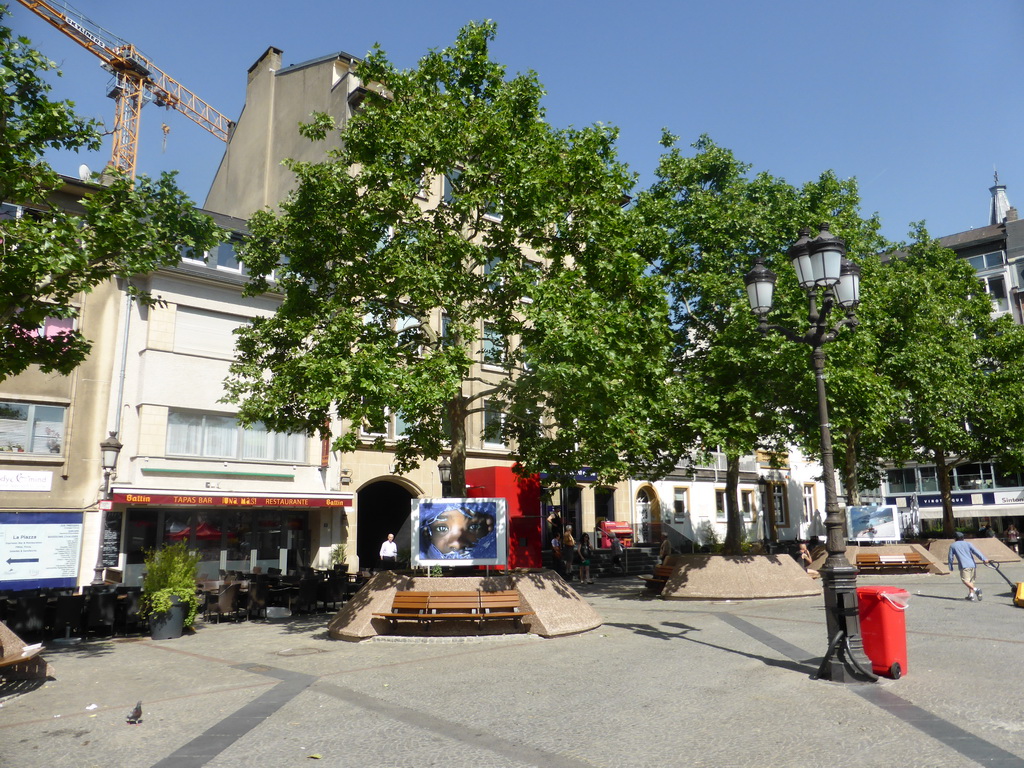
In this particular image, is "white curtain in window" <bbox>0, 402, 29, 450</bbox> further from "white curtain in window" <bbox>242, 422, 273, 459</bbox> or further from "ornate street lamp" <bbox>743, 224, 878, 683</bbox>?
"ornate street lamp" <bbox>743, 224, 878, 683</bbox>

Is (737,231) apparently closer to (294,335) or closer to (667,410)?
(667,410)

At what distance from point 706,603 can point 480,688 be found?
32.6 feet

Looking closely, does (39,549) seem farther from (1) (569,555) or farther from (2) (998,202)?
(2) (998,202)

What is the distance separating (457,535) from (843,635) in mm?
6859

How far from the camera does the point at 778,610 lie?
15.7 m

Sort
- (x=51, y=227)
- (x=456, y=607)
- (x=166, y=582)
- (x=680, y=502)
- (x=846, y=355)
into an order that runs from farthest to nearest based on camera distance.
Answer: (x=680, y=502), (x=846, y=355), (x=166, y=582), (x=456, y=607), (x=51, y=227)

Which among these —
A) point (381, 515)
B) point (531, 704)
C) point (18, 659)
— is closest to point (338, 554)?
point (381, 515)

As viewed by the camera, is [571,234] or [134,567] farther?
[134,567]

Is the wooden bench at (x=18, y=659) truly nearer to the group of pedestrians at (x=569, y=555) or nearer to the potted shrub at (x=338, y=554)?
the potted shrub at (x=338, y=554)

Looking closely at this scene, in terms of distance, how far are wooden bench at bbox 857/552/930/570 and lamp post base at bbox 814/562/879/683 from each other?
16541 mm

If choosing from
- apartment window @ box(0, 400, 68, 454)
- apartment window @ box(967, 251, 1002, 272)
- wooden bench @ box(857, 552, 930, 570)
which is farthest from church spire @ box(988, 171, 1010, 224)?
apartment window @ box(0, 400, 68, 454)

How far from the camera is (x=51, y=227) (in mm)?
10906

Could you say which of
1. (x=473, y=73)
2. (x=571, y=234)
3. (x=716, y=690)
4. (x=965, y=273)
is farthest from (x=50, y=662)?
(x=965, y=273)

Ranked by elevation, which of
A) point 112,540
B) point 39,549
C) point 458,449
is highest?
point 458,449
